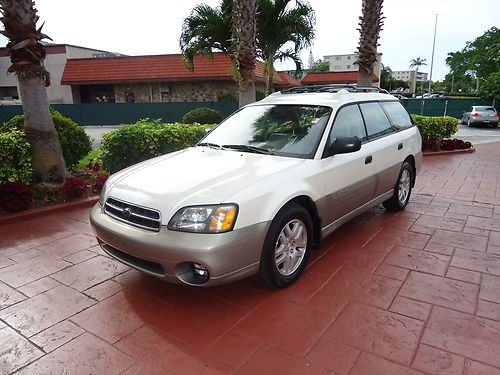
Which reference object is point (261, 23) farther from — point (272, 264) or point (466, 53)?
point (466, 53)

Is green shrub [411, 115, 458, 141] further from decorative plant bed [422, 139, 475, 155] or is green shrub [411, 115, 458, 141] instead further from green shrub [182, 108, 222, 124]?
green shrub [182, 108, 222, 124]

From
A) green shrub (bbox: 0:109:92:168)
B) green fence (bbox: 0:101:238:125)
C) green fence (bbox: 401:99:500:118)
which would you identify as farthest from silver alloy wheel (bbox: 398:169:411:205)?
green fence (bbox: 401:99:500:118)

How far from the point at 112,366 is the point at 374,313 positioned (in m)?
1.97

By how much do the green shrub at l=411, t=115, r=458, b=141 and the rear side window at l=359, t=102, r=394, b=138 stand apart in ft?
21.9

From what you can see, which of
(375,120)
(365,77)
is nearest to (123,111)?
(365,77)

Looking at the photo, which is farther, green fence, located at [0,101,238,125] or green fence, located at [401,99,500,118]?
green fence, located at [401,99,500,118]

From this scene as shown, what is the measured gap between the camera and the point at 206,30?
14570 millimetres

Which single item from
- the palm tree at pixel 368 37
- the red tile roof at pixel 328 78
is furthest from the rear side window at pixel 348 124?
the red tile roof at pixel 328 78

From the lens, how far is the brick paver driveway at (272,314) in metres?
2.49

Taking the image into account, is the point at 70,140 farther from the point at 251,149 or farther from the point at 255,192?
the point at 255,192

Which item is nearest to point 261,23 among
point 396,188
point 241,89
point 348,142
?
point 241,89

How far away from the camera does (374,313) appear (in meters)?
2.99

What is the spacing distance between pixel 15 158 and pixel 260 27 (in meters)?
11.8

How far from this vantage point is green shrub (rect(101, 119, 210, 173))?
649cm
